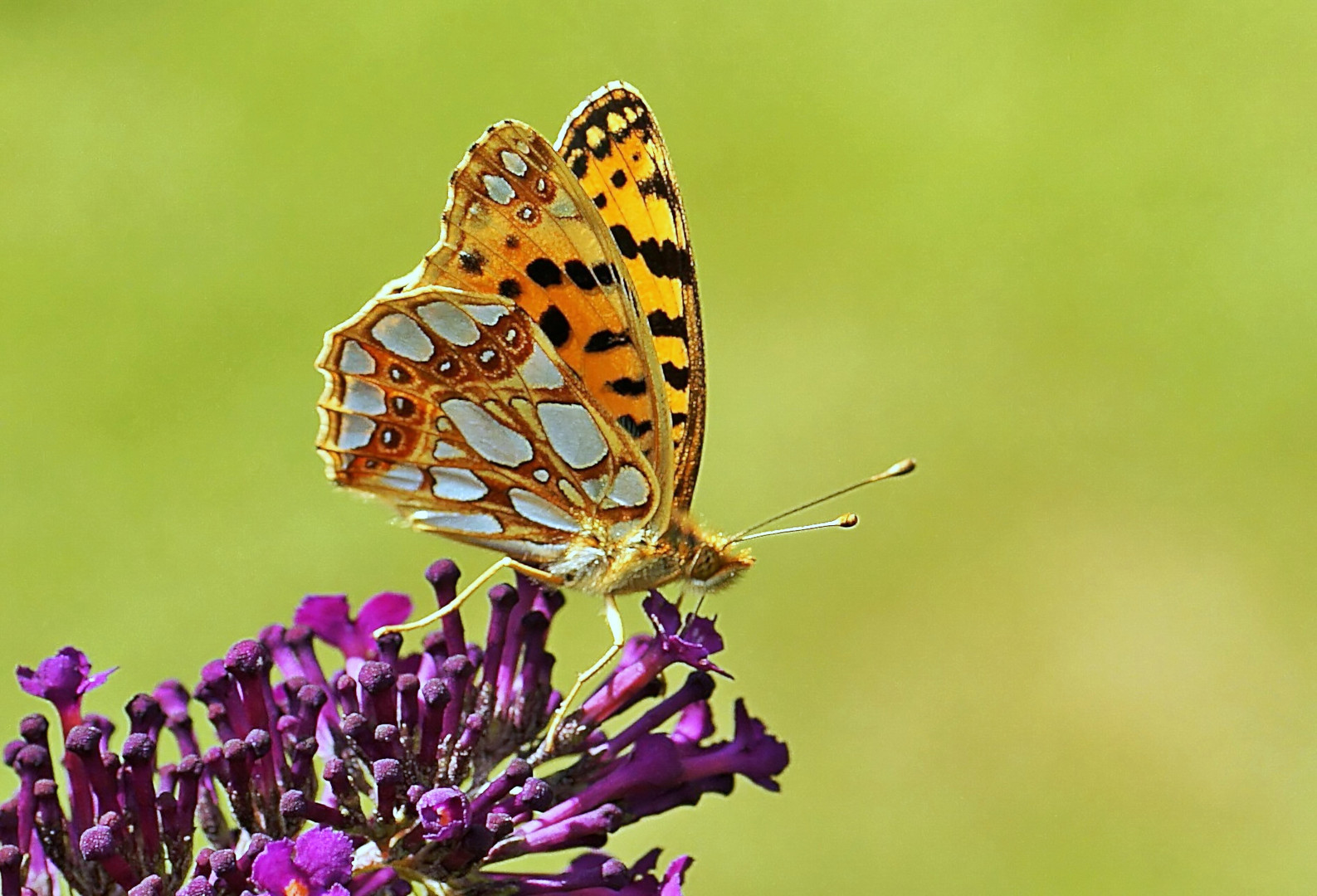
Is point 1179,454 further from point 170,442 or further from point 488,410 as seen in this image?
point 488,410


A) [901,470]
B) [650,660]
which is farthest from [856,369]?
[650,660]

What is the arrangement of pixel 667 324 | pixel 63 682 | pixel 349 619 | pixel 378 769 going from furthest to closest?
1. pixel 667 324
2. pixel 349 619
3. pixel 63 682
4. pixel 378 769

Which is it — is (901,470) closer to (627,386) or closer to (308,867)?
(627,386)

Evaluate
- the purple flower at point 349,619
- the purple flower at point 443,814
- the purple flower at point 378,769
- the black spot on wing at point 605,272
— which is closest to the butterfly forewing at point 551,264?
the black spot on wing at point 605,272

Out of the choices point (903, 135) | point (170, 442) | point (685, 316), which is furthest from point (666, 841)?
point (903, 135)

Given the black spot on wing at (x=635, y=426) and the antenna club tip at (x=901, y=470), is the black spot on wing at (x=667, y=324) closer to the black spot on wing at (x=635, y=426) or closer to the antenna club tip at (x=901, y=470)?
the black spot on wing at (x=635, y=426)

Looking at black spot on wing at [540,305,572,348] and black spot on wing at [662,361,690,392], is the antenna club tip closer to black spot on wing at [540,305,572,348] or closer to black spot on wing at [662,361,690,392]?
black spot on wing at [662,361,690,392]
